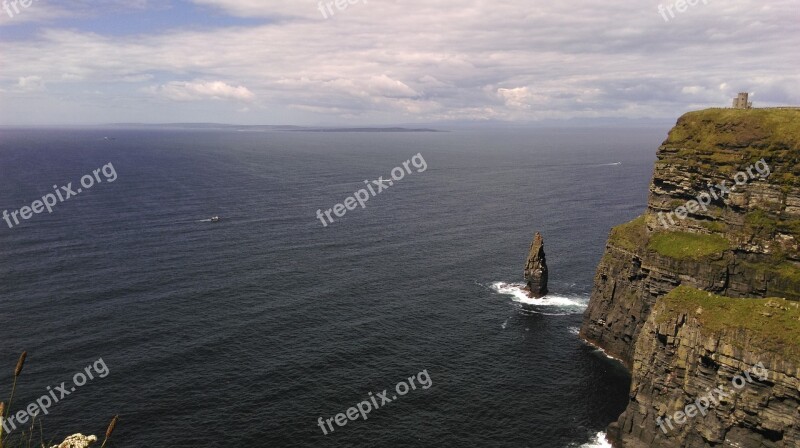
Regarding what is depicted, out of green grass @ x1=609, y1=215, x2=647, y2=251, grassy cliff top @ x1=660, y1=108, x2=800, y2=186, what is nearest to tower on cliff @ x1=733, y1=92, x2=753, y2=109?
grassy cliff top @ x1=660, y1=108, x2=800, y2=186

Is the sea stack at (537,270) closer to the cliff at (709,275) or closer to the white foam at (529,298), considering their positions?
the white foam at (529,298)

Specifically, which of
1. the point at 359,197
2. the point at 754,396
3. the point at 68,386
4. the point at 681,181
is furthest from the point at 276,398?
the point at 359,197

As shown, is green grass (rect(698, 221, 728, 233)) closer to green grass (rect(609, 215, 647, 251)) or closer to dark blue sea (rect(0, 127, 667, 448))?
green grass (rect(609, 215, 647, 251))

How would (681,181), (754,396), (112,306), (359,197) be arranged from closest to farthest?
(754,396) < (681,181) < (112,306) < (359,197)

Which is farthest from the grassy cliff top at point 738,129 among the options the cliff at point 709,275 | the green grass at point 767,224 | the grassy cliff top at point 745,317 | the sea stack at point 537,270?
the sea stack at point 537,270

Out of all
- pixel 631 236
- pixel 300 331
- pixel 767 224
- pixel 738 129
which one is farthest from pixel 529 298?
pixel 738 129

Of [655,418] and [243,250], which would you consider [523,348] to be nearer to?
[655,418]
